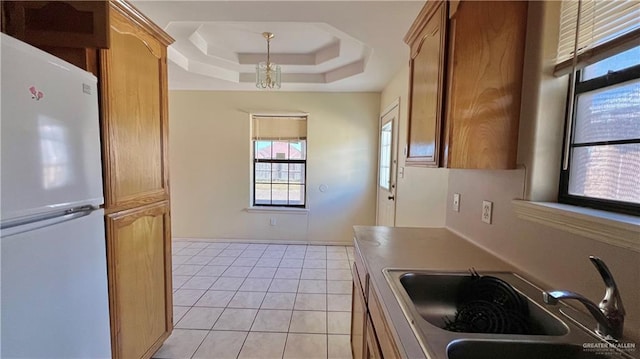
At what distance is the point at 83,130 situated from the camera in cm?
123

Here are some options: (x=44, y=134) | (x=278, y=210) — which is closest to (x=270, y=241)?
(x=278, y=210)

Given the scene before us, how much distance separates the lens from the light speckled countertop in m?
0.84

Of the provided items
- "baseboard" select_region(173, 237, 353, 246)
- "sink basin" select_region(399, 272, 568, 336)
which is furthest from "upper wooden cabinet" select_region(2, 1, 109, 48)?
"baseboard" select_region(173, 237, 353, 246)

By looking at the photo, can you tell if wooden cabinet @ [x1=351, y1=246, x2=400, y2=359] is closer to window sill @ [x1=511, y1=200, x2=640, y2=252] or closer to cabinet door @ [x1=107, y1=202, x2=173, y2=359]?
window sill @ [x1=511, y1=200, x2=640, y2=252]

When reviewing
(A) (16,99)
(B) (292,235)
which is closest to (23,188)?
(A) (16,99)

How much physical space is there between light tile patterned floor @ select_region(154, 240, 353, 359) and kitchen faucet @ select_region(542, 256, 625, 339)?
1.56m

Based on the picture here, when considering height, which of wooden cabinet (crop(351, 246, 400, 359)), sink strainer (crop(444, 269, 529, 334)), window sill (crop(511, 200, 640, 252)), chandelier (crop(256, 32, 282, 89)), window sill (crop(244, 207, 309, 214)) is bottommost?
window sill (crop(244, 207, 309, 214))

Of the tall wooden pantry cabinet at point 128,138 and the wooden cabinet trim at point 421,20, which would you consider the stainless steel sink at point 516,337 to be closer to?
the wooden cabinet trim at point 421,20

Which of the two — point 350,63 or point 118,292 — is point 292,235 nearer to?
point 350,63

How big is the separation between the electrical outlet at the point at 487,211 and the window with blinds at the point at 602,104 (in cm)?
32

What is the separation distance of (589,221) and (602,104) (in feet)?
1.53

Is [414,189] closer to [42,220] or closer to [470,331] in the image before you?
[470,331]

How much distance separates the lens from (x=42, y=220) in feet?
3.38

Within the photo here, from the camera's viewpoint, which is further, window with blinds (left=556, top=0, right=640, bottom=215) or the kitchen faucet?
window with blinds (left=556, top=0, right=640, bottom=215)
